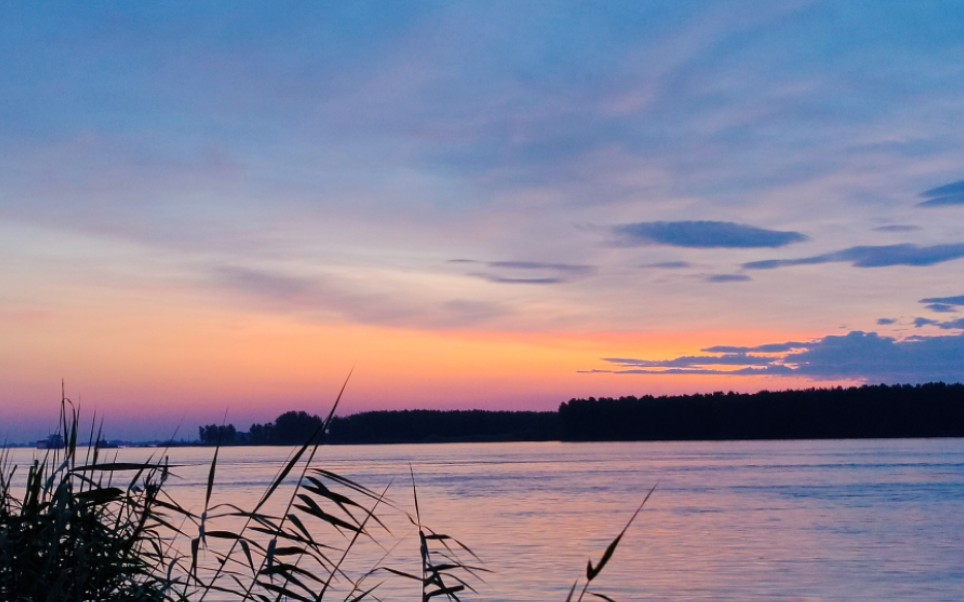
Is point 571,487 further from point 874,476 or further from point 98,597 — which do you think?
point 98,597

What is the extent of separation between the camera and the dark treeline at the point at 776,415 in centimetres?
13638

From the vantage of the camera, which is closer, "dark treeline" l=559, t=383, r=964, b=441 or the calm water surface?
the calm water surface

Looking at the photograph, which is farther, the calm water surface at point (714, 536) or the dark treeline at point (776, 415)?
the dark treeline at point (776, 415)

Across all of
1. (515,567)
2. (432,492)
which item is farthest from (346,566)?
(432,492)

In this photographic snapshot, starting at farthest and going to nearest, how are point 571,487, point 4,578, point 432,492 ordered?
1. point 571,487
2. point 432,492
3. point 4,578

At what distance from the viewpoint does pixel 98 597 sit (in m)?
6.35

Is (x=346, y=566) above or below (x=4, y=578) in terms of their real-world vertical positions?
below

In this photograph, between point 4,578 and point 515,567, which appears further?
point 515,567

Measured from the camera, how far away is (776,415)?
141m

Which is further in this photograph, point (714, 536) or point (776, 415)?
point (776, 415)

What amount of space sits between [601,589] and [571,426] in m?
139

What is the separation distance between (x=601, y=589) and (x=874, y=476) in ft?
116

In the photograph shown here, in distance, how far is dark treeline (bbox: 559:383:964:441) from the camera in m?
136

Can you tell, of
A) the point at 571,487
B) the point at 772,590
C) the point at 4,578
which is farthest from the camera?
the point at 571,487
